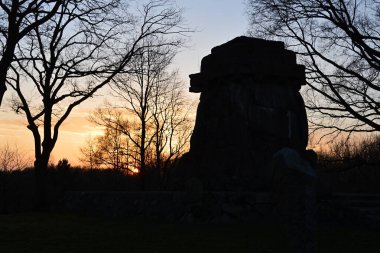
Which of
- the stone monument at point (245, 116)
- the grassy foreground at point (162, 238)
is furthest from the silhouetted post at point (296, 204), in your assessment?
the stone monument at point (245, 116)

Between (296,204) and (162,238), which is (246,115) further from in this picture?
(296,204)

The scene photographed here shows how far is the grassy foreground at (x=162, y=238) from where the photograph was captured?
25.4ft

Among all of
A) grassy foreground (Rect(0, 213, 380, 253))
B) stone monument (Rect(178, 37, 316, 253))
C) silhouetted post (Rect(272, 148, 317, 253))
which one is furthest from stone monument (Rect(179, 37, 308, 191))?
silhouetted post (Rect(272, 148, 317, 253))

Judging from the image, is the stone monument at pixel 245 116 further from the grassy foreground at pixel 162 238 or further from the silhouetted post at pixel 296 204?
the silhouetted post at pixel 296 204

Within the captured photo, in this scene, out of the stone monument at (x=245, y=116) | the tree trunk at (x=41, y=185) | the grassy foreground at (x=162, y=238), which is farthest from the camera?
the tree trunk at (x=41, y=185)

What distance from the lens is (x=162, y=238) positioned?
882 centimetres

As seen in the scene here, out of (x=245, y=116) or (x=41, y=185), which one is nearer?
(x=245, y=116)

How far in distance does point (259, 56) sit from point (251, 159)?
9.19 ft

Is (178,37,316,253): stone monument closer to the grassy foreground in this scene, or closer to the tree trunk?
the grassy foreground

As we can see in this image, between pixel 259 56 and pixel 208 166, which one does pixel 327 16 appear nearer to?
pixel 259 56

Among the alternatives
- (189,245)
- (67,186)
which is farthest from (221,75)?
(67,186)

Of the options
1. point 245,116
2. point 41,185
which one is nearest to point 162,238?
point 245,116

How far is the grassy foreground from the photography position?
7750 millimetres

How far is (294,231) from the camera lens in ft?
17.4
